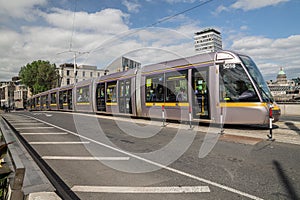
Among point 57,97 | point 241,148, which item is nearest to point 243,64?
point 241,148

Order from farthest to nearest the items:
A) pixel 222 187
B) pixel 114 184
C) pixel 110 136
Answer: pixel 110 136 → pixel 114 184 → pixel 222 187

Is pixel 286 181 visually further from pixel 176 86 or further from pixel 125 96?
pixel 125 96

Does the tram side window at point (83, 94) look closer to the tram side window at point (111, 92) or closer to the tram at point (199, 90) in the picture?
the tram side window at point (111, 92)

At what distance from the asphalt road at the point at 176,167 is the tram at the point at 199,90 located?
147 cm

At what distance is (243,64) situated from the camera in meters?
9.09

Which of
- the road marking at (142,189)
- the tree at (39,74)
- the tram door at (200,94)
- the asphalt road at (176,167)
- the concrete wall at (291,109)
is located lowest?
the road marking at (142,189)

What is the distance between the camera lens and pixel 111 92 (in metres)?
16.6

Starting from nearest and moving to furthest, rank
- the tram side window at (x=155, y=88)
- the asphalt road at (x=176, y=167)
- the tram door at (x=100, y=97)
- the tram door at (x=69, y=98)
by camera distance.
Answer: the asphalt road at (x=176, y=167), the tram side window at (x=155, y=88), the tram door at (x=100, y=97), the tram door at (x=69, y=98)

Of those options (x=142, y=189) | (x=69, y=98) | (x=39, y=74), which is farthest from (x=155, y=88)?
(x=39, y=74)

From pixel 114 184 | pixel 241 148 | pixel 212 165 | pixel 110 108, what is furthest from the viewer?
pixel 110 108

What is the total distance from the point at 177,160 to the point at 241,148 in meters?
2.31

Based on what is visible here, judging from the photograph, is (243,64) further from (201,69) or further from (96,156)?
(96,156)

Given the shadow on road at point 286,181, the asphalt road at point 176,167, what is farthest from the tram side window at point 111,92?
the shadow on road at point 286,181

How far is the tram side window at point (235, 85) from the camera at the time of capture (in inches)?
346
